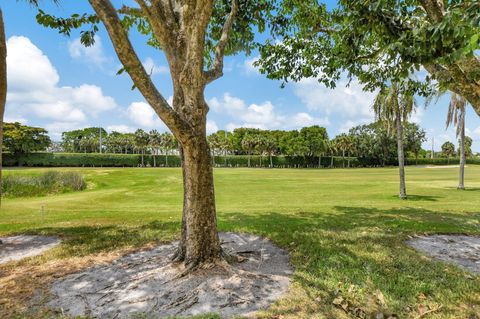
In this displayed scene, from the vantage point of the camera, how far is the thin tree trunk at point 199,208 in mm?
5434

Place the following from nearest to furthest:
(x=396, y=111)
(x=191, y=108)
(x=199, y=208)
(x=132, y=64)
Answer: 1. (x=132, y=64)
2. (x=191, y=108)
3. (x=199, y=208)
4. (x=396, y=111)

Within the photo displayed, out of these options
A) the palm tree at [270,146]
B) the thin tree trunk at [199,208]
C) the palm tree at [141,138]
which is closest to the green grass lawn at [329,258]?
the thin tree trunk at [199,208]

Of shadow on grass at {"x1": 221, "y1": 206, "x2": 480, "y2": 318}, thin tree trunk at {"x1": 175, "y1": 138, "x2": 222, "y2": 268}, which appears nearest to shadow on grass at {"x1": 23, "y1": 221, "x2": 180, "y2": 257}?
shadow on grass at {"x1": 221, "y1": 206, "x2": 480, "y2": 318}

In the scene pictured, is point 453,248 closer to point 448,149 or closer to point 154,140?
point 154,140

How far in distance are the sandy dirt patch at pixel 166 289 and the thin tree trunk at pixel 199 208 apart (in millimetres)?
338

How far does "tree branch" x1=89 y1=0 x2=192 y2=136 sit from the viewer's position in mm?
4336

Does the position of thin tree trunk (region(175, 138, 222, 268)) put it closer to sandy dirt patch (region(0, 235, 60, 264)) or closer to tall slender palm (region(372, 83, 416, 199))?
sandy dirt patch (region(0, 235, 60, 264))

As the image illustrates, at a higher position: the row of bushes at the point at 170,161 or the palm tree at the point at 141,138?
the palm tree at the point at 141,138

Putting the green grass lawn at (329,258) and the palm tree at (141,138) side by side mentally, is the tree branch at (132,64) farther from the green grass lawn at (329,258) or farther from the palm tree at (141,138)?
the palm tree at (141,138)

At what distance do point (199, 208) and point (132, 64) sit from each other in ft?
8.64

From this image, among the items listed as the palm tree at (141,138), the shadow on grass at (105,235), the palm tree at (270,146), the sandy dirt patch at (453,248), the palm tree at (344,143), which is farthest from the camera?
the palm tree at (141,138)

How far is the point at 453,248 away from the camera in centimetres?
727

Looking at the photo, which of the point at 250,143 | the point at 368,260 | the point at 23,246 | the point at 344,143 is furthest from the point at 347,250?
the point at 344,143

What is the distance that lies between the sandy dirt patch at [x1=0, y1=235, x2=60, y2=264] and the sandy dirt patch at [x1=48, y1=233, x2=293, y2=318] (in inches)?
92.6
